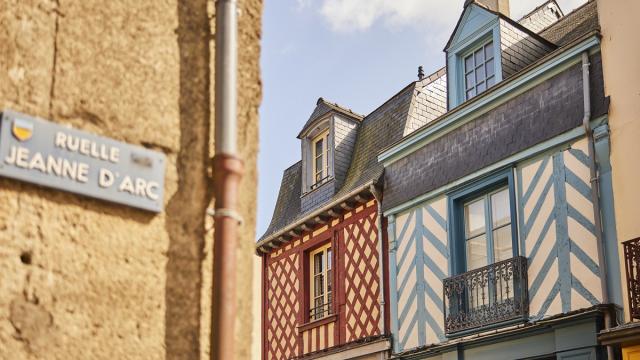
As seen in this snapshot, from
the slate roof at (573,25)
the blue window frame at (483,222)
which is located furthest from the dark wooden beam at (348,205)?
the slate roof at (573,25)

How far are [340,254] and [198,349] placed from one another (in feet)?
36.3

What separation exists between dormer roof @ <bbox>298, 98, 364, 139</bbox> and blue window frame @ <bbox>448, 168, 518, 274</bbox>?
3.81 m

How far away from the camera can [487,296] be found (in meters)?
10.8

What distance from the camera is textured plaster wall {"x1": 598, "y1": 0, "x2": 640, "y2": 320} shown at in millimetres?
9305

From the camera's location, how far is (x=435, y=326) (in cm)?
1188

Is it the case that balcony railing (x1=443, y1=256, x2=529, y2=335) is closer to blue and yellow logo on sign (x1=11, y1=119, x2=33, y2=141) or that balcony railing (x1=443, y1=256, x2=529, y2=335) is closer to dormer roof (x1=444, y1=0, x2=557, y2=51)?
dormer roof (x1=444, y1=0, x2=557, y2=51)

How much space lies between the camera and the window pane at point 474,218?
11.6 meters

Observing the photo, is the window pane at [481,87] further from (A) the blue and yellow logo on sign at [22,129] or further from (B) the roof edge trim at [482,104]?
(A) the blue and yellow logo on sign at [22,129]

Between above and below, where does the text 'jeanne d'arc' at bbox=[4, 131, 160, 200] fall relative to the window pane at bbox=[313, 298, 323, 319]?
below

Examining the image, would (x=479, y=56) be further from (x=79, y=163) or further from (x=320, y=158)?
(x=79, y=163)

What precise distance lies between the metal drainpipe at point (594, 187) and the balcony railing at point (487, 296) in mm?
1103

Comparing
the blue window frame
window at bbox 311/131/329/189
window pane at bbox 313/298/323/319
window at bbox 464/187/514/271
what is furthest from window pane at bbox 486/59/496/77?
window pane at bbox 313/298/323/319

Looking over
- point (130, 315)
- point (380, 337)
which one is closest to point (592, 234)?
point (380, 337)

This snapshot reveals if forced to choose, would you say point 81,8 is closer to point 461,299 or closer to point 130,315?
point 130,315
